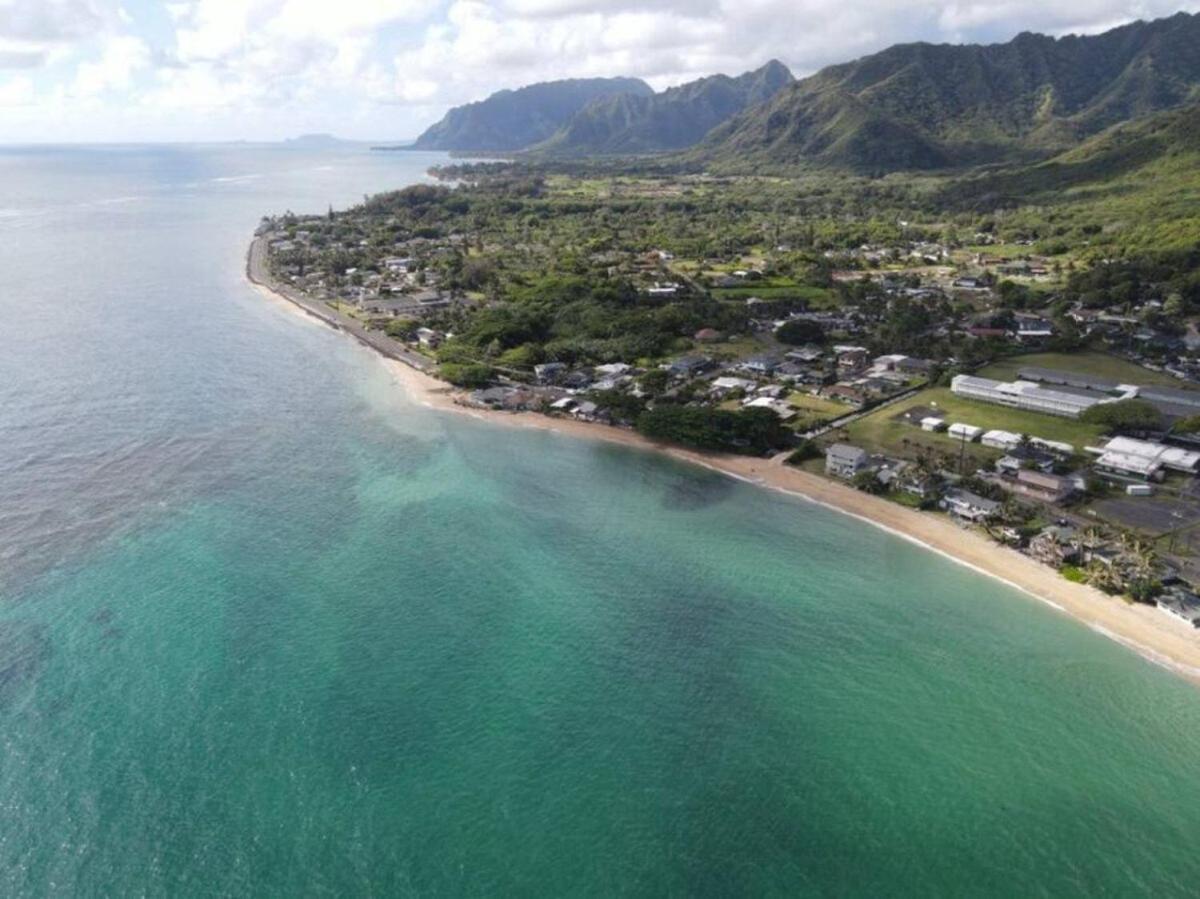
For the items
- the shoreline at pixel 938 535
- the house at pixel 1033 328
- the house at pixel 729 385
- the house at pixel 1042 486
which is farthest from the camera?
the house at pixel 1033 328

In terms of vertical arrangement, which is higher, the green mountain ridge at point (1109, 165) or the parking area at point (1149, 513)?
the green mountain ridge at point (1109, 165)

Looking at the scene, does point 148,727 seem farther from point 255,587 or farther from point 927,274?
point 927,274

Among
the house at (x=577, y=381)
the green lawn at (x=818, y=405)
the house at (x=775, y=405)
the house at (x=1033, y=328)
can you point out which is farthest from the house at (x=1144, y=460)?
the house at (x=577, y=381)

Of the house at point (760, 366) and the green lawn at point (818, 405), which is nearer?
the green lawn at point (818, 405)

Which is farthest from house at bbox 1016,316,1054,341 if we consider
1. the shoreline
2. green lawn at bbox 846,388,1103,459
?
the shoreline

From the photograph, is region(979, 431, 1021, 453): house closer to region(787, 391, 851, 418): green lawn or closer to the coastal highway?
region(787, 391, 851, 418): green lawn

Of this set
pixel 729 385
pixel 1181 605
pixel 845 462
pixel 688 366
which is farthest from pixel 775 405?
pixel 1181 605

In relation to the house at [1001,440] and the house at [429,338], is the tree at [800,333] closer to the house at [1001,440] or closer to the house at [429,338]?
the house at [1001,440]
